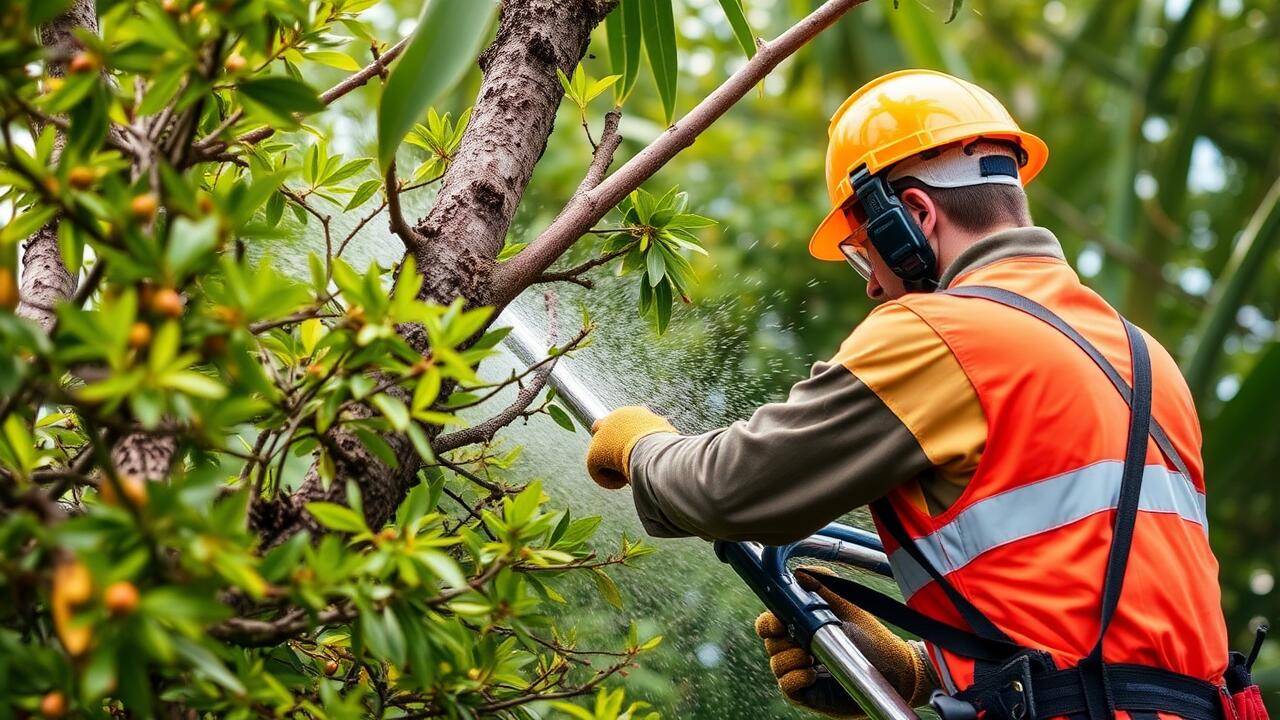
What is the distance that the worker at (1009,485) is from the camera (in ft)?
6.47

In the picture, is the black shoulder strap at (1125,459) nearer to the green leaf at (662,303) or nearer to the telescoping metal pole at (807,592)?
the telescoping metal pole at (807,592)

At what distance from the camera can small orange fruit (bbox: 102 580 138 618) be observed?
1.01m

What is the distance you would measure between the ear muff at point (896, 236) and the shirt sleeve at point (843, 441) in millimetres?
343

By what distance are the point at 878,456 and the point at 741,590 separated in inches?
48.3

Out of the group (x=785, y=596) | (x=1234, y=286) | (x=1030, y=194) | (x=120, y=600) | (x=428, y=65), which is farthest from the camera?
(x=1030, y=194)

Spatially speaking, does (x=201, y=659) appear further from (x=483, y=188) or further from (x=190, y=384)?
(x=483, y=188)

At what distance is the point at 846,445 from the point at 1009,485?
10.4 inches

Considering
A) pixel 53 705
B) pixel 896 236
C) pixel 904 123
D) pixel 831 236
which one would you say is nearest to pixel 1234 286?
pixel 831 236

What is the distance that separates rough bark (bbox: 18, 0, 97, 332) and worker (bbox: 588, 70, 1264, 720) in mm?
1012

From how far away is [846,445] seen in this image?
2.04m

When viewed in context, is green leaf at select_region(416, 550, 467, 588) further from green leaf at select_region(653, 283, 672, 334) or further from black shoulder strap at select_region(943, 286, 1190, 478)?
black shoulder strap at select_region(943, 286, 1190, 478)

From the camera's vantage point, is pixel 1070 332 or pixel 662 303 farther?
pixel 662 303

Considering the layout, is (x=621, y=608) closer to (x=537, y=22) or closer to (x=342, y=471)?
(x=342, y=471)

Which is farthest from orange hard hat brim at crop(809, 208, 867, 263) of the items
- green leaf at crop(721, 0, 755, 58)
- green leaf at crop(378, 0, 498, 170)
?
green leaf at crop(378, 0, 498, 170)
